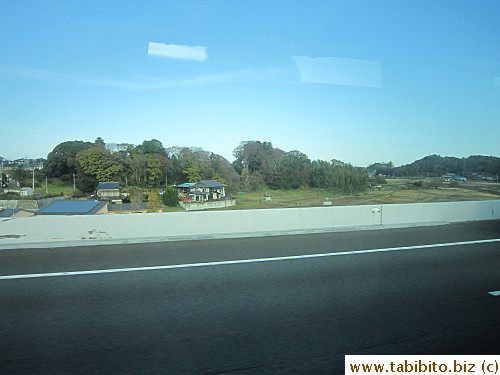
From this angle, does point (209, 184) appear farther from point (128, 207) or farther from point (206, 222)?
point (128, 207)

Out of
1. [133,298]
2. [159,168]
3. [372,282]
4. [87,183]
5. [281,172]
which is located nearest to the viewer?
[133,298]

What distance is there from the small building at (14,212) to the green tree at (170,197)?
3.49 metres

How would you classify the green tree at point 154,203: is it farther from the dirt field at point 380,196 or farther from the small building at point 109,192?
the dirt field at point 380,196

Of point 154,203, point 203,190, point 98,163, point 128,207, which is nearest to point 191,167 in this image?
point 203,190

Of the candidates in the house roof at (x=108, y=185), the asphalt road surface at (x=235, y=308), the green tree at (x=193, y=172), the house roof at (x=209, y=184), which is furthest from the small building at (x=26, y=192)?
the house roof at (x=209, y=184)

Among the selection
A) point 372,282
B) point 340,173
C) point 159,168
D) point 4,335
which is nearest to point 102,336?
point 4,335

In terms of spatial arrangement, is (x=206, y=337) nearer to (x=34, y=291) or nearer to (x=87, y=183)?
(x=34, y=291)

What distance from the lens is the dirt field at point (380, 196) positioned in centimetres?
1210

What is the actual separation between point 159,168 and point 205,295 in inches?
289

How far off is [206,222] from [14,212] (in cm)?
495

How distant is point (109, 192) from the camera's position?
11.3 m

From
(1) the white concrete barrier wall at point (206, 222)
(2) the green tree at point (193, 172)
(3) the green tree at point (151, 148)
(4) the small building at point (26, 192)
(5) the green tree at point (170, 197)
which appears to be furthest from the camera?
(3) the green tree at point (151, 148)

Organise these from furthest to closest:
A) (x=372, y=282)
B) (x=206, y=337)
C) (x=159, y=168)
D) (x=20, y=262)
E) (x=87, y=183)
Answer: (x=159, y=168), (x=87, y=183), (x=20, y=262), (x=372, y=282), (x=206, y=337)

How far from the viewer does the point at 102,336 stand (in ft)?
14.1
